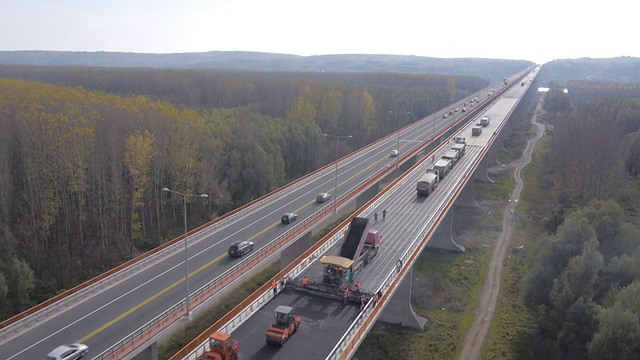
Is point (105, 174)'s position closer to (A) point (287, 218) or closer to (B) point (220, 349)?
(A) point (287, 218)

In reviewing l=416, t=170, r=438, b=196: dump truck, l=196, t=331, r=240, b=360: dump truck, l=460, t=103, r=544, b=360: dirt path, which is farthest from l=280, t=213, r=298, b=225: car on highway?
l=196, t=331, r=240, b=360: dump truck

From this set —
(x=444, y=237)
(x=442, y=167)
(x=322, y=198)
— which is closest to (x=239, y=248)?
(x=322, y=198)

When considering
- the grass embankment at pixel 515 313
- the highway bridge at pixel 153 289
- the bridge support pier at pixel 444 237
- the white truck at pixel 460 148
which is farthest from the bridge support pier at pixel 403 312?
the white truck at pixel 460 148

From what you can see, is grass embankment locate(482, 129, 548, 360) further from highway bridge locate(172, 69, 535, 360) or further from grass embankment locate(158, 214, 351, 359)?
grass embankment locate(158, 214, 351, 359)

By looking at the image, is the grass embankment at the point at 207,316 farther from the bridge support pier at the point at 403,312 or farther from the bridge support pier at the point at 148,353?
the bridge support pier at the point at 403,312

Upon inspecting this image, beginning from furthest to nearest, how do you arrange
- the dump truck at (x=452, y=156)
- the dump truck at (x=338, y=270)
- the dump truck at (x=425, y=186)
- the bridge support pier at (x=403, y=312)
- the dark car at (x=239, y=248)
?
the dump truck at (x=452, y=156) < the dump truck at (x=425, y=186) < the bridge support pier at (x=403, y=312) < the dark car at (x=239, y=248) < the dump truck at (x=338, y=270)

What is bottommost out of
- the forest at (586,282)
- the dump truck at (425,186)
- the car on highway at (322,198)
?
the forest at (586,282)
